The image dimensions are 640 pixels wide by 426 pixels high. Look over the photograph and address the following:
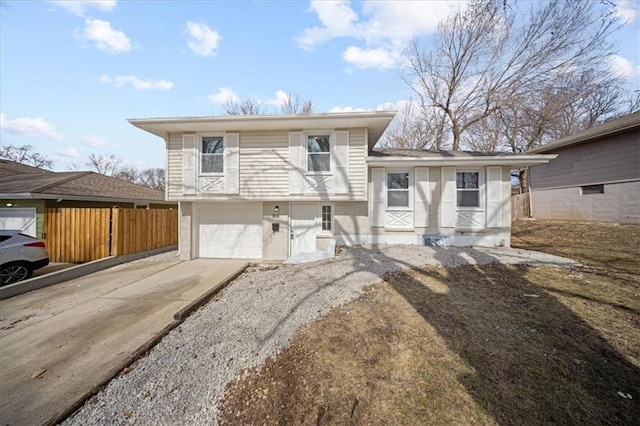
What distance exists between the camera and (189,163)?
8.92 meters

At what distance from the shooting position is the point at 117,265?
29.0 feet

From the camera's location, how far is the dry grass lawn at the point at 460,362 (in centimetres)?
230

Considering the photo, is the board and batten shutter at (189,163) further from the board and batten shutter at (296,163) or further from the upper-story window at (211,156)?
the board and batten shutter at (296,163)

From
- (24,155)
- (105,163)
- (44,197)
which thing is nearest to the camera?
(44,197)

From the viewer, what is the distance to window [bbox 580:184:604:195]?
12203mm

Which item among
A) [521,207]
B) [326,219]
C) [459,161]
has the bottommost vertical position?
[326,219]

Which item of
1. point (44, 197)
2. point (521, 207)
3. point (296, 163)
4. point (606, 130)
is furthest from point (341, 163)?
point (521, 207)

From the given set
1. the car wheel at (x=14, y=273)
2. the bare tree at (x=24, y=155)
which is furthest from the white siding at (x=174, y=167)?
the bare tree at (x=24, y=155)

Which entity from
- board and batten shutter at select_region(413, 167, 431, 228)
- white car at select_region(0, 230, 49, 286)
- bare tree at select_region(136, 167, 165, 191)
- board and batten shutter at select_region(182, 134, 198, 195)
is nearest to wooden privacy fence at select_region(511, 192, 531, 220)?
board and batten shutter at select_region(413, 167, 431, 228)

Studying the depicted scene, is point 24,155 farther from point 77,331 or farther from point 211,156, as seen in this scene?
point 77,331

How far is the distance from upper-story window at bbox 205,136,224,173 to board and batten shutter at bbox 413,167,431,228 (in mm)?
6978

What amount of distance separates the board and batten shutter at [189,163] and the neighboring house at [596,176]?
17403mm

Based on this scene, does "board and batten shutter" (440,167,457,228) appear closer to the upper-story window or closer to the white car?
the upper-story window

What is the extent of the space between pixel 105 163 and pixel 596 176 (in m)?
51.1
